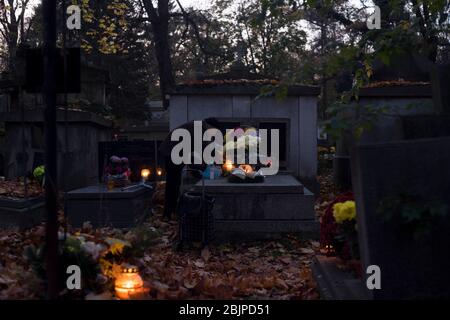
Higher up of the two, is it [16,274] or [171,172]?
[171,172]

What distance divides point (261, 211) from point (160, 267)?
357 cm

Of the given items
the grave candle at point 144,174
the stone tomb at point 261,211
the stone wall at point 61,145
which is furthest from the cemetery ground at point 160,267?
the stone wall at point 61,145

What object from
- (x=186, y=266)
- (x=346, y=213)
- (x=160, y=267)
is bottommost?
(x=186, y=266)

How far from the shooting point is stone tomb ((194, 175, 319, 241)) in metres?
8.92

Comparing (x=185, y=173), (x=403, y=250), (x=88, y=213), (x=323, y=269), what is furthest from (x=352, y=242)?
(x=185, y=173)

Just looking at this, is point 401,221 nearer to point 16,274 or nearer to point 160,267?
point 160,267

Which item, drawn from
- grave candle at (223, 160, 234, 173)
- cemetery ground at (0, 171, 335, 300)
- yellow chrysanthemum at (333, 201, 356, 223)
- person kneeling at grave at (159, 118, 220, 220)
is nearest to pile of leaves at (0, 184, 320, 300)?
cemetery ground at (0, 171, 335, 300)

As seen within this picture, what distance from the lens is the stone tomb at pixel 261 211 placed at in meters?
8.92

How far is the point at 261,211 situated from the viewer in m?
9.01

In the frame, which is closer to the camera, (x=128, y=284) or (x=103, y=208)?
(x=128, y=284)

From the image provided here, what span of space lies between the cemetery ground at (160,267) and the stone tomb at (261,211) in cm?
50

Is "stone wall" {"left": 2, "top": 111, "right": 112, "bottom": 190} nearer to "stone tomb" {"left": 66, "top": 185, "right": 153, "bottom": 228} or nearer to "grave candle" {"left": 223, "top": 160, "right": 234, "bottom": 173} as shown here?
"stone tomb" {"left": 66, "top": 185, "right": 153, "bottom": 228}

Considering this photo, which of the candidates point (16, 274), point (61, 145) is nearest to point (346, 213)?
point (16, 274)

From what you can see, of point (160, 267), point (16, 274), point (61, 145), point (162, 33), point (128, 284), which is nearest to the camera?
point (128, 284)
